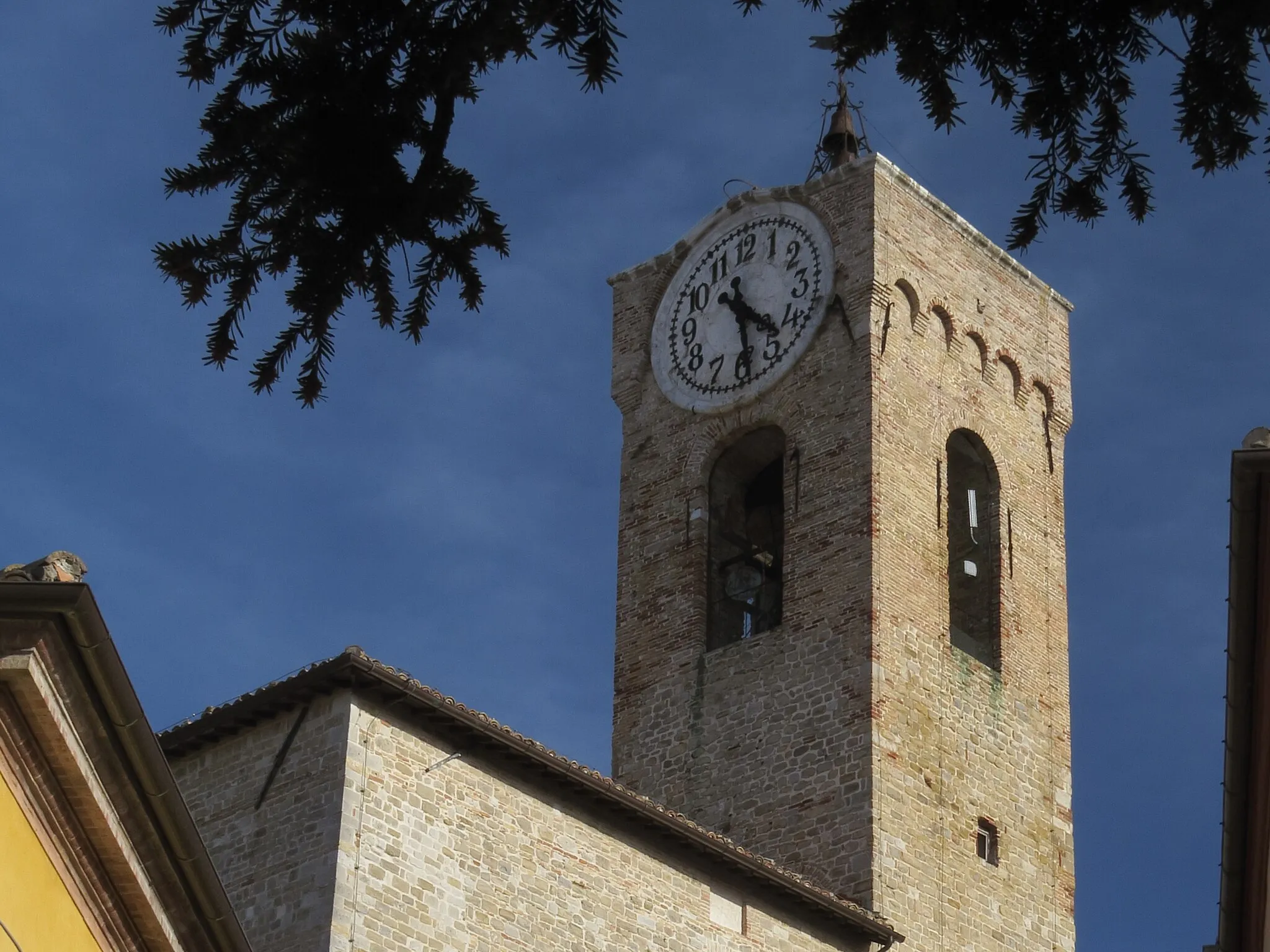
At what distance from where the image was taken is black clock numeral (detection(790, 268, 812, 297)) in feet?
82.0

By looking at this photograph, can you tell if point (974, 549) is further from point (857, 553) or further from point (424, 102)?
point (424, 102)

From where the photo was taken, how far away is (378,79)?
19.5ft

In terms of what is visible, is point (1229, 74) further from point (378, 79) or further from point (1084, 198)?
point (378, 79)

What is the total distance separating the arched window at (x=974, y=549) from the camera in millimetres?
24250

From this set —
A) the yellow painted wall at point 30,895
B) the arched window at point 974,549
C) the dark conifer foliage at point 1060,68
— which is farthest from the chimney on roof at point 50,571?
the arched window at point 974,549

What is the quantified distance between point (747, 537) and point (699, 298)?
2881 millimetres

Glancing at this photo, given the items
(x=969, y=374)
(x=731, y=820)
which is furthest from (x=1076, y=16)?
(x=969, y=374)

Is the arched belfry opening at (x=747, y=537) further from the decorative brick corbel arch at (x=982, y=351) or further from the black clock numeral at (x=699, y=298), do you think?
the decorative brick corbel arch at (x=982, y=351)

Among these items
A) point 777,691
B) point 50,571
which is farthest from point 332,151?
point 777,691

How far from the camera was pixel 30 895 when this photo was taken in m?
8.84

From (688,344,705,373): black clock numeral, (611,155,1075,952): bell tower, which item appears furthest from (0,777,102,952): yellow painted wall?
(688,344,705,373): black clock numeral

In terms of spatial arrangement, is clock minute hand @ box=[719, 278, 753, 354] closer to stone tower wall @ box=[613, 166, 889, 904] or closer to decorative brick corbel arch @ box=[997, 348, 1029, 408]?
stone tower wall @ box=[613, 166, 889, 904]

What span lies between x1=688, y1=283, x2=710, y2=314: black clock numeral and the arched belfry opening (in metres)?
1.84

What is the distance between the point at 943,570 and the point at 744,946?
6.22m
